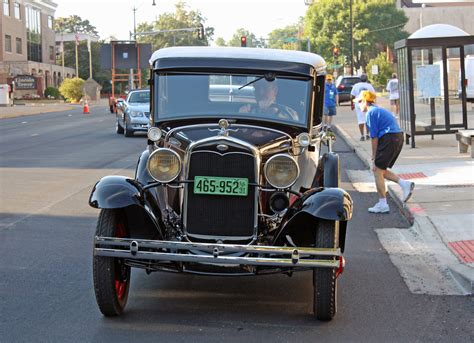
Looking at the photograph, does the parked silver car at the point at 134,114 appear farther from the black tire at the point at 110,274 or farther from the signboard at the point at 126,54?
the signboard at the point at 126,54

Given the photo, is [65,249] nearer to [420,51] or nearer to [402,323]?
[402,323]

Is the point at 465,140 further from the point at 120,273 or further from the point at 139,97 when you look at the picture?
the point at 139,97

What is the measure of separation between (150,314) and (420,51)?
1427cm

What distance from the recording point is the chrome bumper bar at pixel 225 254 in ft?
18.7

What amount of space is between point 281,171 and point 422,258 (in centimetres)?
280

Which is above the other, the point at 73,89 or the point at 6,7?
the point at 6,7

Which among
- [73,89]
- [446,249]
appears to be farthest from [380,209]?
[73,89]

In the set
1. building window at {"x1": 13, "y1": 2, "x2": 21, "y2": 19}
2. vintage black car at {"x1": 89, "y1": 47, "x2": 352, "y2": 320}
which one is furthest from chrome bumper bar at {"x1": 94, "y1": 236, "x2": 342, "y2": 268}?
building window at {"x1": 13, "y1": 2, "x2": 21, "y2": 19}

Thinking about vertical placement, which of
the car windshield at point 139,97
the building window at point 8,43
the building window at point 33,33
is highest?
the building window at point 33,33

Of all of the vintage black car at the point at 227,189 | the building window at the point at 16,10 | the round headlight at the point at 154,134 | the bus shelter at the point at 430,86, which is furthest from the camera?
the building window at the point at 16,10

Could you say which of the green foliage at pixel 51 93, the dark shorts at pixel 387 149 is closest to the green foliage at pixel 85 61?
the green foliage at pixel 51 93

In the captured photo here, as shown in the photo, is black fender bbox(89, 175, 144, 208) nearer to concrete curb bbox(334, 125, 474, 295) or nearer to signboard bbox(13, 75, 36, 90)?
concrete curb bbox(334, 125, 474, 295)

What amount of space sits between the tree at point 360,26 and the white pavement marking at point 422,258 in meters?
73.4

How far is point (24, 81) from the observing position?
80.1 meters
